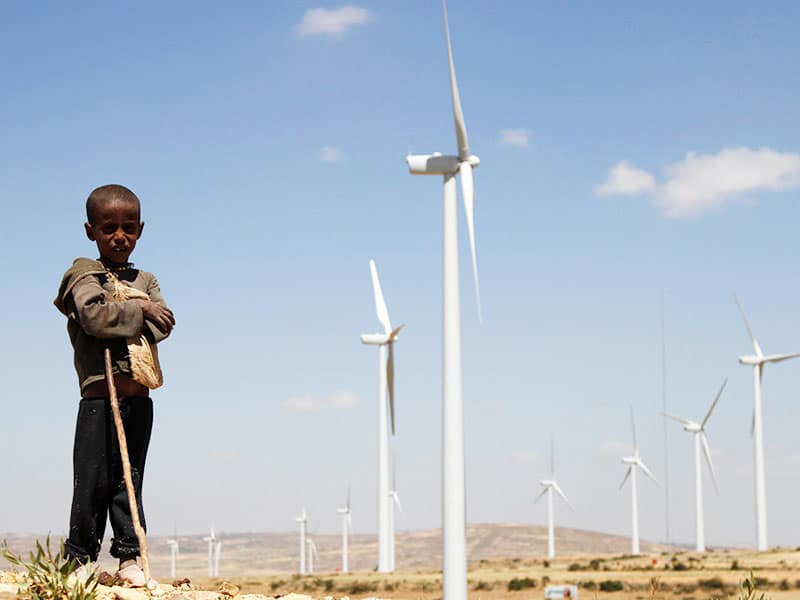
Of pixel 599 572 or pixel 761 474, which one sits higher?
pixel 761 474

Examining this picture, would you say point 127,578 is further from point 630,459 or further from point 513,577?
point 630,459

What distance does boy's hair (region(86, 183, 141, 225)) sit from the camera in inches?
465

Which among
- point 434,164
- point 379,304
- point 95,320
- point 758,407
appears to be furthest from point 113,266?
point 758,407

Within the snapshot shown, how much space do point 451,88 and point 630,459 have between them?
3799 inches

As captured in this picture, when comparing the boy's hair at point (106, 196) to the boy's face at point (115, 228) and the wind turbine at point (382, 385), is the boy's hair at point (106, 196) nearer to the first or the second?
the boy's face at point (115, 228)

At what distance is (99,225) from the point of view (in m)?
11.9

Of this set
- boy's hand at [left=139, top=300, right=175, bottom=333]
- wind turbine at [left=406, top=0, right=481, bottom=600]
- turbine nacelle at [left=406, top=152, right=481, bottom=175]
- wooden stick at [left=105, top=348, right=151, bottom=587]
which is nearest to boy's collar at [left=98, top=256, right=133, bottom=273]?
boy's hand at [left=139, top=300, right=175, bottom=333]

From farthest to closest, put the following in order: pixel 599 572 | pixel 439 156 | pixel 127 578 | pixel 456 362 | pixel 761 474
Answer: pixel 761 474, pixel 599 572, pixel 439 156, pixel 456 362, pixel 127 578

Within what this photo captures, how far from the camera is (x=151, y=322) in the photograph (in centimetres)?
1169

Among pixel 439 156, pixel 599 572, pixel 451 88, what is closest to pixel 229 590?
pixel 439 156

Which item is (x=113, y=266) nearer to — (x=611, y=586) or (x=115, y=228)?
(x=115, y=228)

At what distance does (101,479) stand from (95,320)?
5.28 feet

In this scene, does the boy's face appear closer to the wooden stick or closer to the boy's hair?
the boy's hair

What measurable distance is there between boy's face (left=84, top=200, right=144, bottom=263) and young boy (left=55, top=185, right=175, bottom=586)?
0.03 ft
